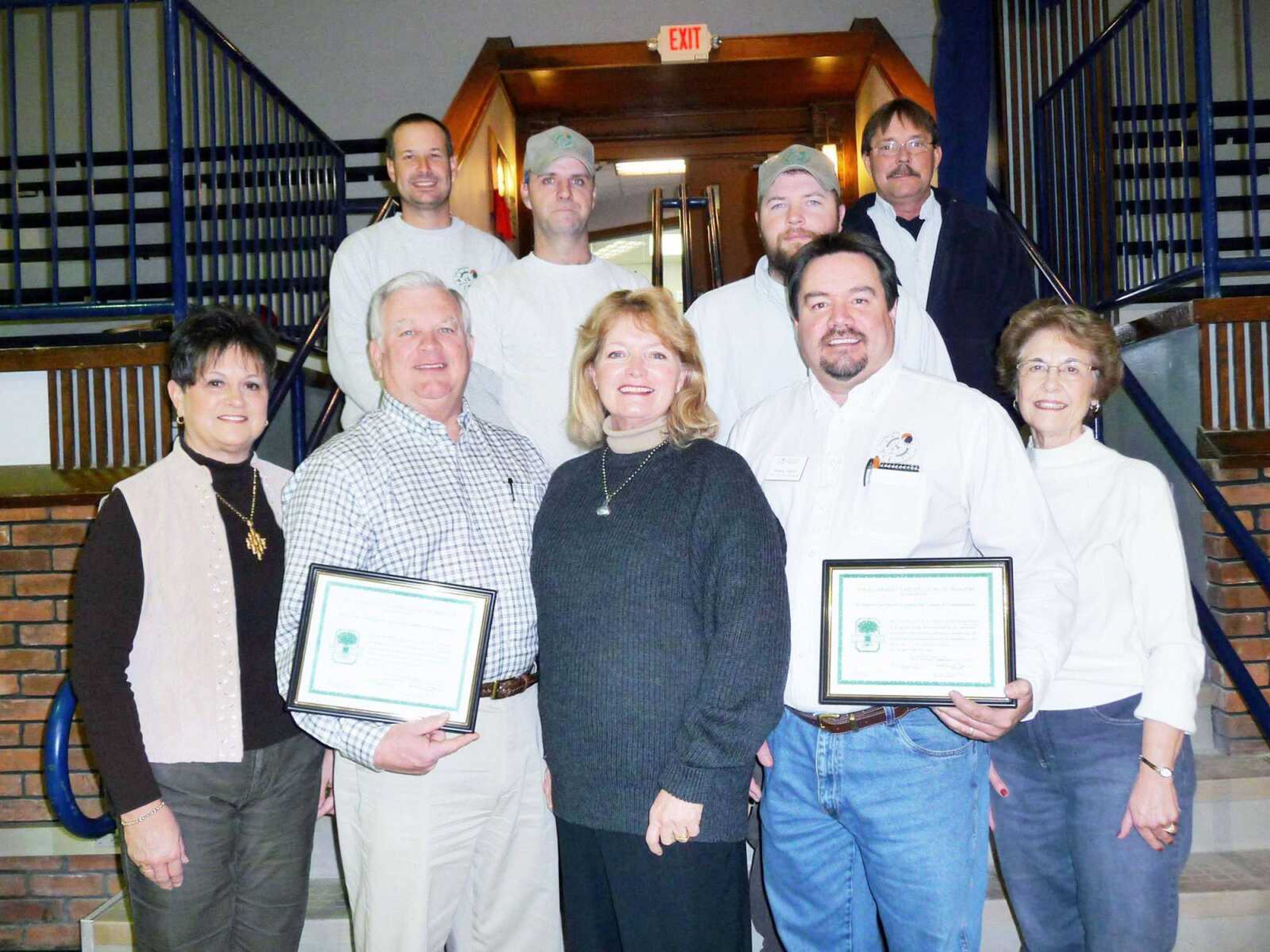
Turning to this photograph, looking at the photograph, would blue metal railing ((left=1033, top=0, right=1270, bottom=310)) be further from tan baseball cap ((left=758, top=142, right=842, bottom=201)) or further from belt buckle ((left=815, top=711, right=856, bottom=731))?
belt buckle ((left=815, top=711, right=856, bottom=731))

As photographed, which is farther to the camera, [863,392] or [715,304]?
[715,304]

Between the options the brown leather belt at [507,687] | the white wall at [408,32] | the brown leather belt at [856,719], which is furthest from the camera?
the white wall at [408,32]

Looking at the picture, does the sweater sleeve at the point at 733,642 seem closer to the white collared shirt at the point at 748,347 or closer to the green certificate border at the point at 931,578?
the green certificate border at the point at 931,578

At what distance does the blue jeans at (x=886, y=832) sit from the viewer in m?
1.71

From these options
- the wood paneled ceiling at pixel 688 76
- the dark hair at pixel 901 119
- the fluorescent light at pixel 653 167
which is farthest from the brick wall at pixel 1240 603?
the fluorescent light at pixel 653 167

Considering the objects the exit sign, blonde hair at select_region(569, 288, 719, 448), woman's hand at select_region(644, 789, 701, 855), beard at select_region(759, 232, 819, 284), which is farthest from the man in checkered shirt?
the exit sign

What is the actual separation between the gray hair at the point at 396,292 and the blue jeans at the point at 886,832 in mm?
1107

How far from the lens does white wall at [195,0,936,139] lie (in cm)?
689

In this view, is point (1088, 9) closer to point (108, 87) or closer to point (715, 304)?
point (715, 304)

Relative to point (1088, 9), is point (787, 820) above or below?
below

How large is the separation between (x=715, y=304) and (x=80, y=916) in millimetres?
2987

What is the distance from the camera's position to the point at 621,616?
1729 mm

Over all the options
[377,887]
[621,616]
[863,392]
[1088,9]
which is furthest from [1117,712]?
[1088,9]

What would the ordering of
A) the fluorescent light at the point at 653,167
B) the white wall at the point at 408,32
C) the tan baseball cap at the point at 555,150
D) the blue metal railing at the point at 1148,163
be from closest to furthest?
the tan baseball cap at the point at 555,150 < the blue metal railing at the point at 1148,163 < the white wall at the point at 408,32 < the fluorescent light at the point at 653,167
